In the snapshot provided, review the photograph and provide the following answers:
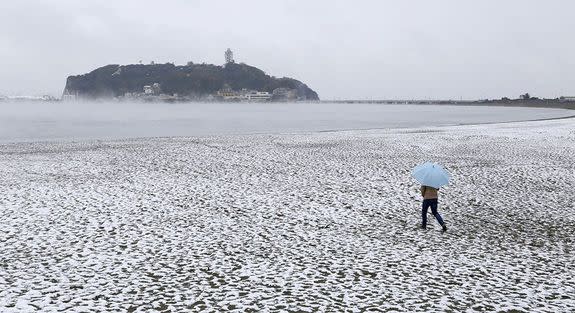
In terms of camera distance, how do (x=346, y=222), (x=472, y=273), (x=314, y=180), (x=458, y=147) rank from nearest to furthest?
(x=472, y=273) < (x=346, y=222) < (x=314, y=180) < (x=458, y=147)

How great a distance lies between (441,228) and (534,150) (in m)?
27.9

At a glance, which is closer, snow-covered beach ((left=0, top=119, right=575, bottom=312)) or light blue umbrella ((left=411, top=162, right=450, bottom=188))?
snow-covered beach ((left=0, top=119, right=575, bottom=312))

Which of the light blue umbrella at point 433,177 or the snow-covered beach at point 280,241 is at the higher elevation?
the light blue umbrella at point 433,177

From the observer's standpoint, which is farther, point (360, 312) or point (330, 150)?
point (330, 150)

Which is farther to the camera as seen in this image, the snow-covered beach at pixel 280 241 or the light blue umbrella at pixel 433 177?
the light blue umbrella at pixel 433 177

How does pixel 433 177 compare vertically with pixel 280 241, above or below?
above

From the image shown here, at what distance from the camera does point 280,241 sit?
1388 centimetres

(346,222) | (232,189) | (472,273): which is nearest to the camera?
(472,273)

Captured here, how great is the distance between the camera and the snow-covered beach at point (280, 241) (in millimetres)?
9875

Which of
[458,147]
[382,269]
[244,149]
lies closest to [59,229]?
[382,269]

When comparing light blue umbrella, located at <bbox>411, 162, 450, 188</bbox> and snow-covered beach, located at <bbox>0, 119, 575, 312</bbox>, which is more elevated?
light blue umbrella, located at <bbox>411, 162, 450, 188</bbox>

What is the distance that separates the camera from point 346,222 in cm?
1616

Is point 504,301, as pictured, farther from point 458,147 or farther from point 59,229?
point 458,147

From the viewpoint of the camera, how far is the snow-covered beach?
9875 millimetres
